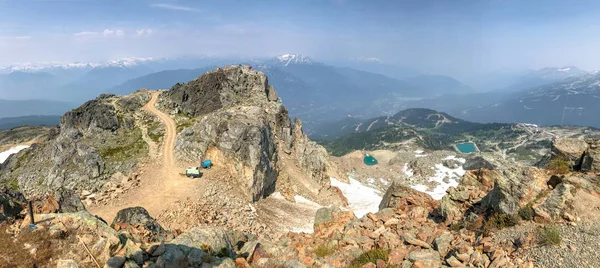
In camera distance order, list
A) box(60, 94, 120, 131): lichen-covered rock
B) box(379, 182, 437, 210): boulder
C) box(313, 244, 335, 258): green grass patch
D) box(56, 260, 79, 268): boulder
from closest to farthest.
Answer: box(56, 260, 79, 268): boulder < box(313, 244, 335, 258): green grass patch < box(379, 182, 437, 210): boulder < box(60, 94, 120, 131): lichen-covered rock

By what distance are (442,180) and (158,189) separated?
8203 cm

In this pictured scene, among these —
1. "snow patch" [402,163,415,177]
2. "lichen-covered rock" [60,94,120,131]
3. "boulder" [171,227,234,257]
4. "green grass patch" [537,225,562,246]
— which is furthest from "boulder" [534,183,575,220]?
"snow patch" [402,163,415,177]

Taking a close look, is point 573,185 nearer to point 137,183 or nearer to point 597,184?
point 597,184

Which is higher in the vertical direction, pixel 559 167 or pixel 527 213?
pixel 559 167

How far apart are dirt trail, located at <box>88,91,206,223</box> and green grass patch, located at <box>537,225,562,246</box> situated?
3656cm

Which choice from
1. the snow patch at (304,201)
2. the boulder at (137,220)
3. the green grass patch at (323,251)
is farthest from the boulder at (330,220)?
the snow patch at (304,201)

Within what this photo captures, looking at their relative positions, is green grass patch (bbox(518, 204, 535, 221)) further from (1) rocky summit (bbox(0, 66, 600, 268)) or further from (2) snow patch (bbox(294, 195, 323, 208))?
(2) snow patch (bbox(294, 195, 323, 208))

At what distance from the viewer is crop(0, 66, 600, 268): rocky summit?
15.7m

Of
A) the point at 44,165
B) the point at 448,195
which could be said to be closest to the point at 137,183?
the point at 44,165

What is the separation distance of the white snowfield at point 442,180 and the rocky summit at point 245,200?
85 cm

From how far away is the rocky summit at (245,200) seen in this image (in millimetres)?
15672

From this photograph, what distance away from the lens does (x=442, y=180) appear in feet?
305

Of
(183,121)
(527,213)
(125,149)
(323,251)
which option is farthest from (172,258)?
(183,121)

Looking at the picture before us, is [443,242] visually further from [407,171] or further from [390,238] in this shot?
[407,171]
